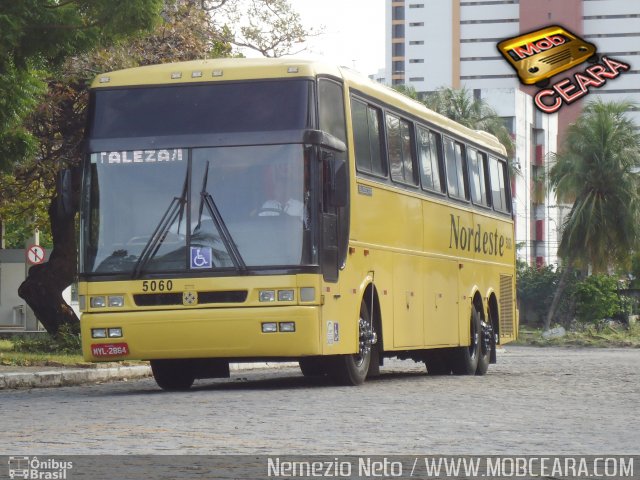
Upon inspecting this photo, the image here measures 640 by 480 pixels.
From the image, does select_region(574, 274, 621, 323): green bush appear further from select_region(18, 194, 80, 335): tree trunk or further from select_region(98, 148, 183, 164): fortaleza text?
select_region(98, 148, 183, 164): fortaleza text

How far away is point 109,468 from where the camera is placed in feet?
27.2

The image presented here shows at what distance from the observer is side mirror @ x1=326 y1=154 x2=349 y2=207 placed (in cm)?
1552

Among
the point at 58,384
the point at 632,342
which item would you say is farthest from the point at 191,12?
the point at 632,342

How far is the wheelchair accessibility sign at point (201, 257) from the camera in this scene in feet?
50.6

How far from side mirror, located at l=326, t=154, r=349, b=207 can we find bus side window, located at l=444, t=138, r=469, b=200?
215 inches

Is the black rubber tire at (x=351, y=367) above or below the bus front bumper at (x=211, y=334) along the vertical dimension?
below

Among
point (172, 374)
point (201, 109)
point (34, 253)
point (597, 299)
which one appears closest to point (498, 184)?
point (172, 374)

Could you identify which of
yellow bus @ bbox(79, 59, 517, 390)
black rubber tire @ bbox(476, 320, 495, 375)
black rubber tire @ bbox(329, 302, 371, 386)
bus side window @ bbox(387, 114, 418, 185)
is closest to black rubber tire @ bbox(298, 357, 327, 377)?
yellow bus @ bbox(79, 59, 517, 390)

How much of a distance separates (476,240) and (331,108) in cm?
693

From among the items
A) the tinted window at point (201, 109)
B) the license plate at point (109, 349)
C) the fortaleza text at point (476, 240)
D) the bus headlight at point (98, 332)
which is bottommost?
the license plate at point (109, 349)

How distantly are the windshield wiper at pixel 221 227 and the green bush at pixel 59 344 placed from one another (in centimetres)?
1098

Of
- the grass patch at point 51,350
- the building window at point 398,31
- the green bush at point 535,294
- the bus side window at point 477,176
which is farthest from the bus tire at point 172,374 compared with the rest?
the building window at point 398,31

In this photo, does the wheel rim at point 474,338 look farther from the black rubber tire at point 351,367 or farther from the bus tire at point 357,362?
the black rubber tire at point 351,367

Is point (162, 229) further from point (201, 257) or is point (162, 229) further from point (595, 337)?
point (595, 337)
